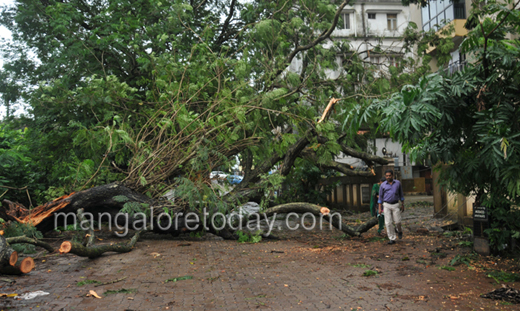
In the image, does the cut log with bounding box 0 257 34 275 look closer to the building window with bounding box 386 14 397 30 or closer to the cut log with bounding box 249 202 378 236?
the cut log with bounding box 249 202 378 236

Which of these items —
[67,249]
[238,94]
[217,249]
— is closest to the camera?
[67,249]

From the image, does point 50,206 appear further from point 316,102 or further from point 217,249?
point 316,102

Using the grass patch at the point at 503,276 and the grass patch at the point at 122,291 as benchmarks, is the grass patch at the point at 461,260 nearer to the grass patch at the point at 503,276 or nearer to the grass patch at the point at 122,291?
the grass patch at the point at 503,276

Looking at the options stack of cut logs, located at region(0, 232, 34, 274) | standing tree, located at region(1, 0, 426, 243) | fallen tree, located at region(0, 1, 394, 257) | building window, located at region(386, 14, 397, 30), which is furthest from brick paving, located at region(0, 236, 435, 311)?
building window, located at region(386, 14, 397, 30)

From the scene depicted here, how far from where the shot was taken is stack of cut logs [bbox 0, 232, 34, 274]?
5875mm

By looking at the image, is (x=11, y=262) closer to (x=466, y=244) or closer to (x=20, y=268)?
(x=20, y=268)

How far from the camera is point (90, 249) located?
23.6ft

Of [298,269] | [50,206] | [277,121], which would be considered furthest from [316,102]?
[50,206]

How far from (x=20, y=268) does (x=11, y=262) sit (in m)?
0.22

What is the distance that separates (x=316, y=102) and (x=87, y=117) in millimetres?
6553

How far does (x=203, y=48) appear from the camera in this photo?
→ 11.2 m

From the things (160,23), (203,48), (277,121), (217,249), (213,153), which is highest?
(160,23)

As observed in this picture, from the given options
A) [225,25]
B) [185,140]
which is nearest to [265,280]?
[185,140]

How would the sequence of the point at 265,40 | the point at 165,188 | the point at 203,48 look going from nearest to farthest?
the point at 165,188 < the point at 203,48 < the point at 265,40
